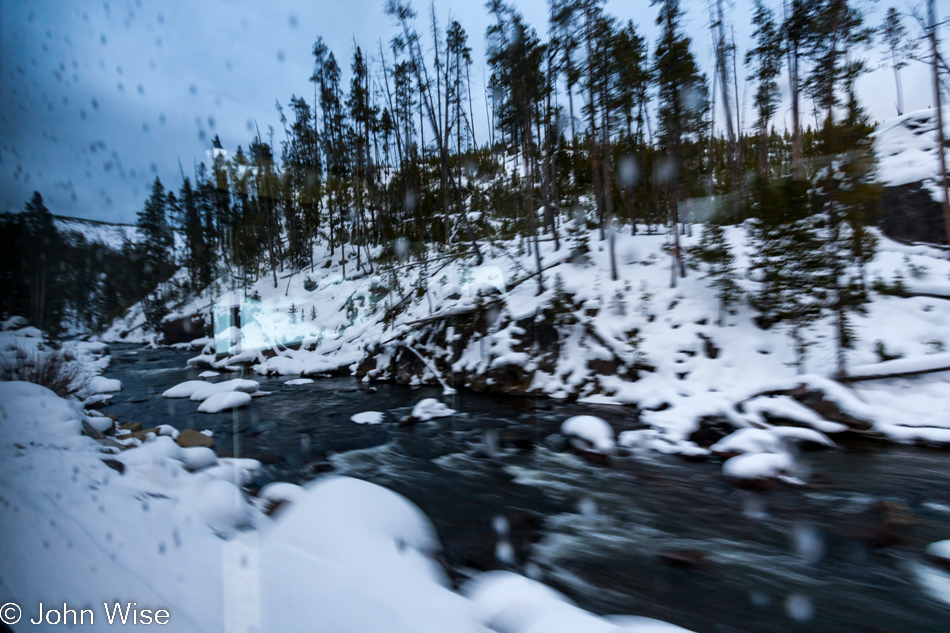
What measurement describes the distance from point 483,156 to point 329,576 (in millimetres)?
16143

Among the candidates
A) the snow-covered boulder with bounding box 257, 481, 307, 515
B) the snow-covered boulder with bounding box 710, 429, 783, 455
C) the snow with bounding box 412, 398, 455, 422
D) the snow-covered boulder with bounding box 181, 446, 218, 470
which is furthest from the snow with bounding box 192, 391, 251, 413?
the snow-covered boulder with bounding box 710, 429, 783, 455

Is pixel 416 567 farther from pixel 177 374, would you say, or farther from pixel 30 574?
pixel 177 374

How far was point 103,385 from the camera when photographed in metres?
2.47

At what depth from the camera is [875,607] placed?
8.50 feet

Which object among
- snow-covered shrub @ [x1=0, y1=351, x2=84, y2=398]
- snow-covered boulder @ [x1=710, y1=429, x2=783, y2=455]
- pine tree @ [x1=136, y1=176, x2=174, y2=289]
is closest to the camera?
snow-covered shrub @ [x1=0, y1=351, x2=84, y2=398]

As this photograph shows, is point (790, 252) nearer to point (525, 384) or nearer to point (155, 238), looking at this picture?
point (525, 384)

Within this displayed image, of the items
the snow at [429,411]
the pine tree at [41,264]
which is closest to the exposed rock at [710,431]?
the snow at [429,411]

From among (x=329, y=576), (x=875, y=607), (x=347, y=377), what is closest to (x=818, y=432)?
(x=875, y=607)

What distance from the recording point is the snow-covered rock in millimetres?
3203

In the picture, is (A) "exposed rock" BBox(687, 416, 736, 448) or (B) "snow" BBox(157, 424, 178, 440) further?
(A) "exposed rock" BBox(687, 416, 736, 448)

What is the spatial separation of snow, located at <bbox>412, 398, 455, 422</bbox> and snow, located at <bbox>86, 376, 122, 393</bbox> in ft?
15.9

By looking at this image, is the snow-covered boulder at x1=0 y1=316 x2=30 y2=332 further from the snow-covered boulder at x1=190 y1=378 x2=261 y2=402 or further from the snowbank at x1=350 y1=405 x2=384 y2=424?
the snowbank at x1=350 y1=405 x2=384 y2=424

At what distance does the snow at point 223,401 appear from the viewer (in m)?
3.20

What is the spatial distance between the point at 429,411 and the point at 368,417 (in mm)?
1040
